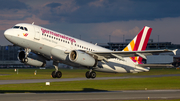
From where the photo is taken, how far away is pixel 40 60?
4144cm

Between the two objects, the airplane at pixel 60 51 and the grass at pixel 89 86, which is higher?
the airplane at pixel 60 51

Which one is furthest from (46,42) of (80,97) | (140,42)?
(140,42)

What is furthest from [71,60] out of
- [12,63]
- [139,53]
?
[12,63]

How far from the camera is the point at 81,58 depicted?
3700cm

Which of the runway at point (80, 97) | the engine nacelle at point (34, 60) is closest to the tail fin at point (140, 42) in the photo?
the engine nacelle at point (34, 60)

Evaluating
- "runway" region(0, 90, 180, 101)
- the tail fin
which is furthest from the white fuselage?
"runway" region(0, 90, 180, 101)

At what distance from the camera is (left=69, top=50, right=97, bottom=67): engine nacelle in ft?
120

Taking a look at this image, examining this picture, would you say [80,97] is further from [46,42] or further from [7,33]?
[7,33]

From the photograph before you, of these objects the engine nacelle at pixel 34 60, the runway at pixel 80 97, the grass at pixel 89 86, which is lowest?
the runway at pixel 80 97

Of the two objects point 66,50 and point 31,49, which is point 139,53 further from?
point 31,49

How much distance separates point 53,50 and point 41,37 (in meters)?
2.63

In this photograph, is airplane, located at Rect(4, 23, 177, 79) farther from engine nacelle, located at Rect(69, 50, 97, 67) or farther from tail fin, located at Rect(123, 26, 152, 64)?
tail fin, located at Rect(123, 26, 152, 64)

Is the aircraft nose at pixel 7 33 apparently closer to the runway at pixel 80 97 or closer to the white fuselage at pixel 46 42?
the white fuselage at pixel 46 42

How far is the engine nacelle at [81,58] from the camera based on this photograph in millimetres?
36688
